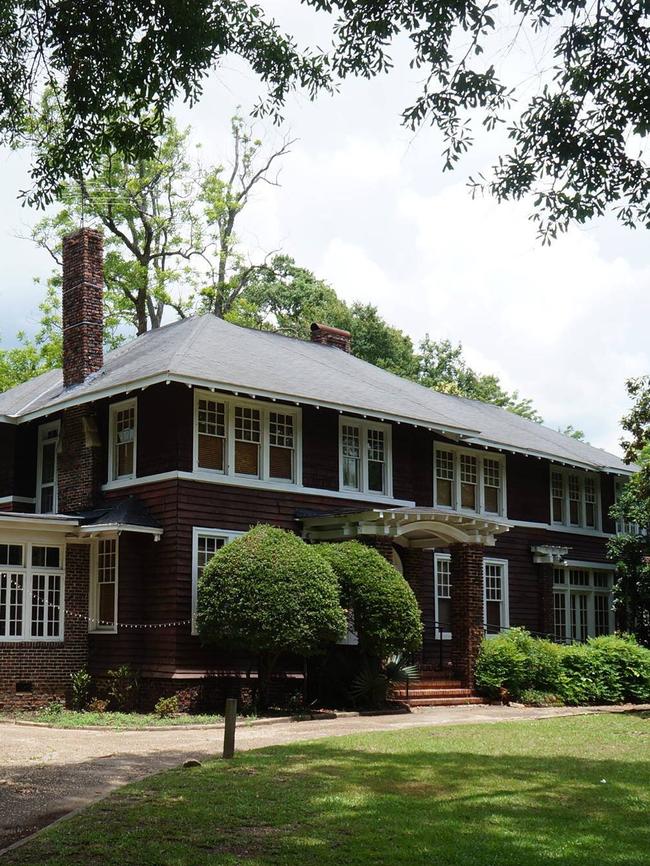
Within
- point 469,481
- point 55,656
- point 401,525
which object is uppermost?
point 469,481

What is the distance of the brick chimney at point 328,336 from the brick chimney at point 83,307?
7.24m

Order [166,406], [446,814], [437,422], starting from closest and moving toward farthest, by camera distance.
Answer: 1. [446,814]
2. [166,406]
3. [437,422]

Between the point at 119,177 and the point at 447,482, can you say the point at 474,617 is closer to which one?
the point at 447,482

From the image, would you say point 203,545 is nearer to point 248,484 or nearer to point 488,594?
point 248,484

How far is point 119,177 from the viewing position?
1663 inches

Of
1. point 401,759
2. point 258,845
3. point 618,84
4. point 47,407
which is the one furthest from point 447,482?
point 258,845

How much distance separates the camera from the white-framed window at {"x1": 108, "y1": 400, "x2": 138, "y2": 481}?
2333cm

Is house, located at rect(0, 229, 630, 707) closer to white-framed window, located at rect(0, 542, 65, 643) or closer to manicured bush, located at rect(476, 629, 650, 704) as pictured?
white-framed window, located at rect(0, 542, 65, 643)

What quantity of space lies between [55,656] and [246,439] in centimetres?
575

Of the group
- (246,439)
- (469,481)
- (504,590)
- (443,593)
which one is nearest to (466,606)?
(443,593)

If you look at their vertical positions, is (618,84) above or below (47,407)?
above

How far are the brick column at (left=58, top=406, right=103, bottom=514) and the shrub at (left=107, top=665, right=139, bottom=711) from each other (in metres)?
3.80

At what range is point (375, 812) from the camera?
1058 cm

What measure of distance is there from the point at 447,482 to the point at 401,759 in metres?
14.3
